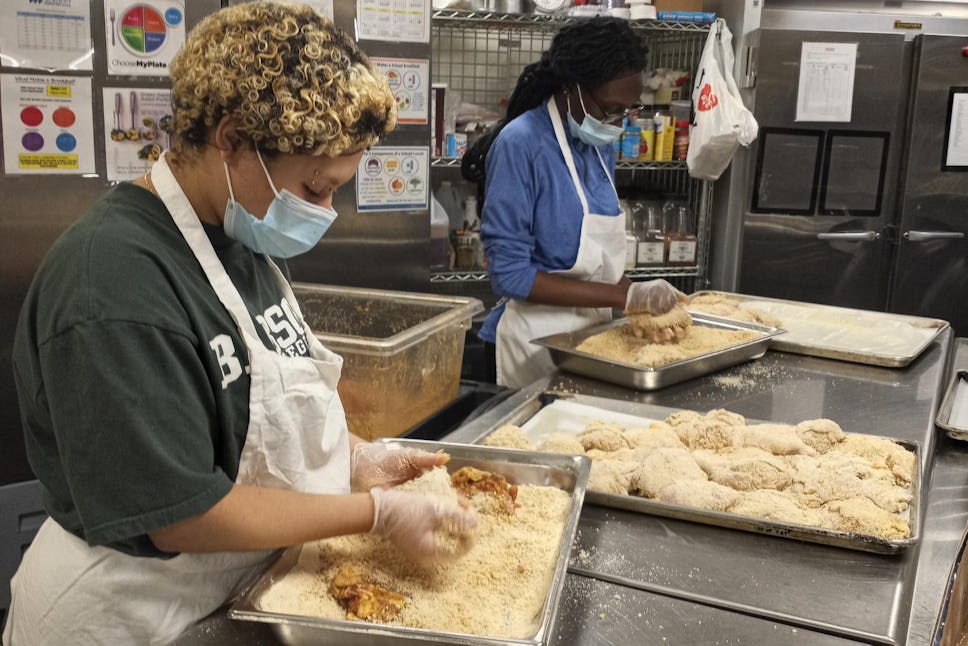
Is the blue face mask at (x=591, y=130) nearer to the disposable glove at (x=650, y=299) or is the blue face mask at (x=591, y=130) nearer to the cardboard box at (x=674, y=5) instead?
the disposable glove at (x=650, y=299)

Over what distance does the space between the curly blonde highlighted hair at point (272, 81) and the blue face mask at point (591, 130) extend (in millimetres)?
1626

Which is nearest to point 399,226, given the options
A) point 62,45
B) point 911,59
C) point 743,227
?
point 62,45

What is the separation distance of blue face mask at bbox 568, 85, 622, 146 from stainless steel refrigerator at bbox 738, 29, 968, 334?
5.76ft

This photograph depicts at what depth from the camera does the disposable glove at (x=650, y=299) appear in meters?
2.43

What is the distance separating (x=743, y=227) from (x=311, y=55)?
11.5ft

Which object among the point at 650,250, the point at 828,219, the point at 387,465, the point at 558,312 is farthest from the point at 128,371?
the point at 828,219

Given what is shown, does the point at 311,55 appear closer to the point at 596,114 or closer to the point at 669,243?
the point at 596,114

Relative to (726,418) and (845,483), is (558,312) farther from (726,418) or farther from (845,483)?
(845,483)

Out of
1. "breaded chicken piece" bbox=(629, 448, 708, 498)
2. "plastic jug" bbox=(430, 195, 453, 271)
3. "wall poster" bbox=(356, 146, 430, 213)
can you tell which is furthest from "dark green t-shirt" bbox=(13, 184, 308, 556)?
"plastic jug" bbox=(430, 195, 453, 271)

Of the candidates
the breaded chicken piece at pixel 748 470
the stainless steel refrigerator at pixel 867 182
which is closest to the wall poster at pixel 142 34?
the breaded chicken piece at pixel 748 470

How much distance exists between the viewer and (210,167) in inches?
44.6

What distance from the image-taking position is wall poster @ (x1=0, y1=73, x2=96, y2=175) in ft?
7.29

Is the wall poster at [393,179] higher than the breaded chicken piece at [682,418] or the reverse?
higher

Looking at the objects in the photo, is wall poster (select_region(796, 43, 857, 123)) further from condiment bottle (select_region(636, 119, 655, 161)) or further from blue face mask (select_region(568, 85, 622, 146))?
blue face mask (select_region(568, 85, 622, 146))
